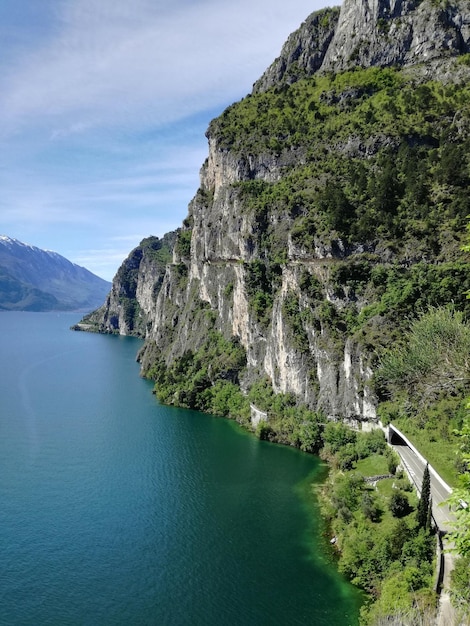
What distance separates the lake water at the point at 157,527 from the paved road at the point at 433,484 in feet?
27.5

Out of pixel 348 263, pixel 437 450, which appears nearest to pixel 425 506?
pixel 437 450

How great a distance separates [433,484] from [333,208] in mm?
46040

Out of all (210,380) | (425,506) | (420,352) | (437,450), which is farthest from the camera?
(210,380)

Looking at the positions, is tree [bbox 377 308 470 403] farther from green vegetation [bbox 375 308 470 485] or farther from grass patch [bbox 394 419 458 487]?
grass patch [bbox 394 419 458 487]

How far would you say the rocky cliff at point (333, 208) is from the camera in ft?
211

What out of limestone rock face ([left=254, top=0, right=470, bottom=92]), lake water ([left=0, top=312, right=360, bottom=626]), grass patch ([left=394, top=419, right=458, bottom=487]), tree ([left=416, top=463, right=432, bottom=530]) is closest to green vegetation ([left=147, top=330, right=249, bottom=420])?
lake water ([left=0, top=312, right=360, bottom=626])

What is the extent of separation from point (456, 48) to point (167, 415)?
95.0 meters

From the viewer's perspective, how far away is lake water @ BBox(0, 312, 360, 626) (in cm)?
3331

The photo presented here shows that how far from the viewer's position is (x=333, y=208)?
243 ft

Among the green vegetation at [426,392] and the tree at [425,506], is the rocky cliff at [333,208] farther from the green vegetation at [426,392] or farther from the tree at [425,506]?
the tree at [425,506]

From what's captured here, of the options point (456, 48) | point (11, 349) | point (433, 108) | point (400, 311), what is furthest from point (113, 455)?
point (11, 349)

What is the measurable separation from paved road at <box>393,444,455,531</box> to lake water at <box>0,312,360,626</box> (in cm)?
839

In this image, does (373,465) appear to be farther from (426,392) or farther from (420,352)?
(420,352)

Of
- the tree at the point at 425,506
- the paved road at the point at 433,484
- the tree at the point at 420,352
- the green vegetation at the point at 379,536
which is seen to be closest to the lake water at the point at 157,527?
the green vegetation at the point at 379,536
